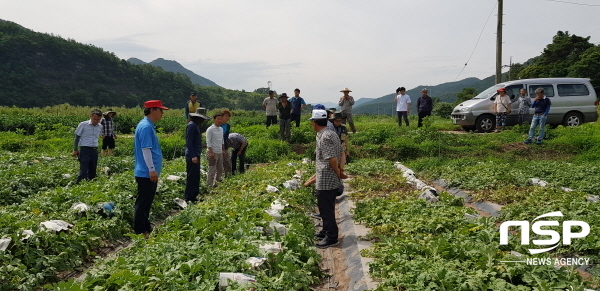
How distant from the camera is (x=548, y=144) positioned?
13086 millimetres

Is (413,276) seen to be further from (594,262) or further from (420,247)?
(594,262)

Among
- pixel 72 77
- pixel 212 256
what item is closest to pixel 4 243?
pixel 212 256

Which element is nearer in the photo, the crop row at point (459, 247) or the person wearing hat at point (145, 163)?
the crop row at point (459, 247)

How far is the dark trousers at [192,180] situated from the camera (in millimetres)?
8289

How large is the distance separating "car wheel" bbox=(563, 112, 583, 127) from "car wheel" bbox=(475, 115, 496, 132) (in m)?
2.57

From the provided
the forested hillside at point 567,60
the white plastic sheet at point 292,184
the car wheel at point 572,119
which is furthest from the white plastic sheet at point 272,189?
the forested hillside at point 567,60

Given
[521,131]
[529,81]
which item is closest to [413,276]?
[521,131]

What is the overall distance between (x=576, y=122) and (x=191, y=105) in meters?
13.7

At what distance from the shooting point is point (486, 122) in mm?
16625

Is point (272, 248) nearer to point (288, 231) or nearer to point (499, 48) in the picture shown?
point (288, 231)

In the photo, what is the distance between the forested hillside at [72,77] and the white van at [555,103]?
5502 centimetres

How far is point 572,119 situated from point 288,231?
49.1ft

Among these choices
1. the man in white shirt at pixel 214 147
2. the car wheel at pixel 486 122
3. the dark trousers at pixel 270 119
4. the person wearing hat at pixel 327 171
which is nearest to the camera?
the person wearing hat at pixel 327 171

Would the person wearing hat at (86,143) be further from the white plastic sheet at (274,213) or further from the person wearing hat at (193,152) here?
the white plastic sheet at (274,213)
